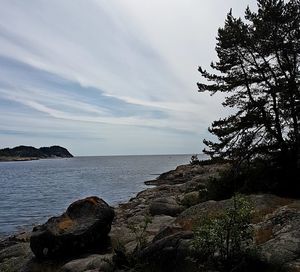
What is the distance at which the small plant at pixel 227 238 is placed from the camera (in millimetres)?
8328

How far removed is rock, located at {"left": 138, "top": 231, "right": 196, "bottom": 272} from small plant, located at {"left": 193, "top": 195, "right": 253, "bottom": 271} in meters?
0.62

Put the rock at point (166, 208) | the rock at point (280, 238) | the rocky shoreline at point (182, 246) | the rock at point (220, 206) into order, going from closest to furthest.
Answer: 1. the rock at point (280, 238)
2. the rocky shoreline at point (182, 246)
3. the rock at point (220, 206)
4. the rock at point (166, 208)

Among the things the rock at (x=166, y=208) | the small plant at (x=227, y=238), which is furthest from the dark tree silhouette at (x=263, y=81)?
the small plant at (x=227, y=238)

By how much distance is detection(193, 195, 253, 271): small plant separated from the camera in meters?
8.33

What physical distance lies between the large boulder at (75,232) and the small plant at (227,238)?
26.2 ft

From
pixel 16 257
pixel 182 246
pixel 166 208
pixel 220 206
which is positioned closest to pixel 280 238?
pixel 182 246

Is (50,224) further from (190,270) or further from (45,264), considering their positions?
(190,270)

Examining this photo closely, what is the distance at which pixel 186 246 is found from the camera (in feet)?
30.7

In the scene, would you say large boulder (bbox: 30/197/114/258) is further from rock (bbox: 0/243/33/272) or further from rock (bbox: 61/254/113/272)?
rock (bbox: 61/254/113/272)

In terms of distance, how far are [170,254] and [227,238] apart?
1835mm

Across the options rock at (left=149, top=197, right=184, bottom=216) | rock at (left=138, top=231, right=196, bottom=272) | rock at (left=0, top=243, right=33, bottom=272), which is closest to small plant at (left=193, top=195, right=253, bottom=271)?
A: rock at (left=138, top=231, right=196, bottom=272)

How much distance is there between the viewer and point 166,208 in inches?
916

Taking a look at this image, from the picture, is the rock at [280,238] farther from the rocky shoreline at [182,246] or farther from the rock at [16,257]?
the rock at [16,257]

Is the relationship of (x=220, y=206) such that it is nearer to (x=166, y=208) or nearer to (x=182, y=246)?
(x=182, y=246)
